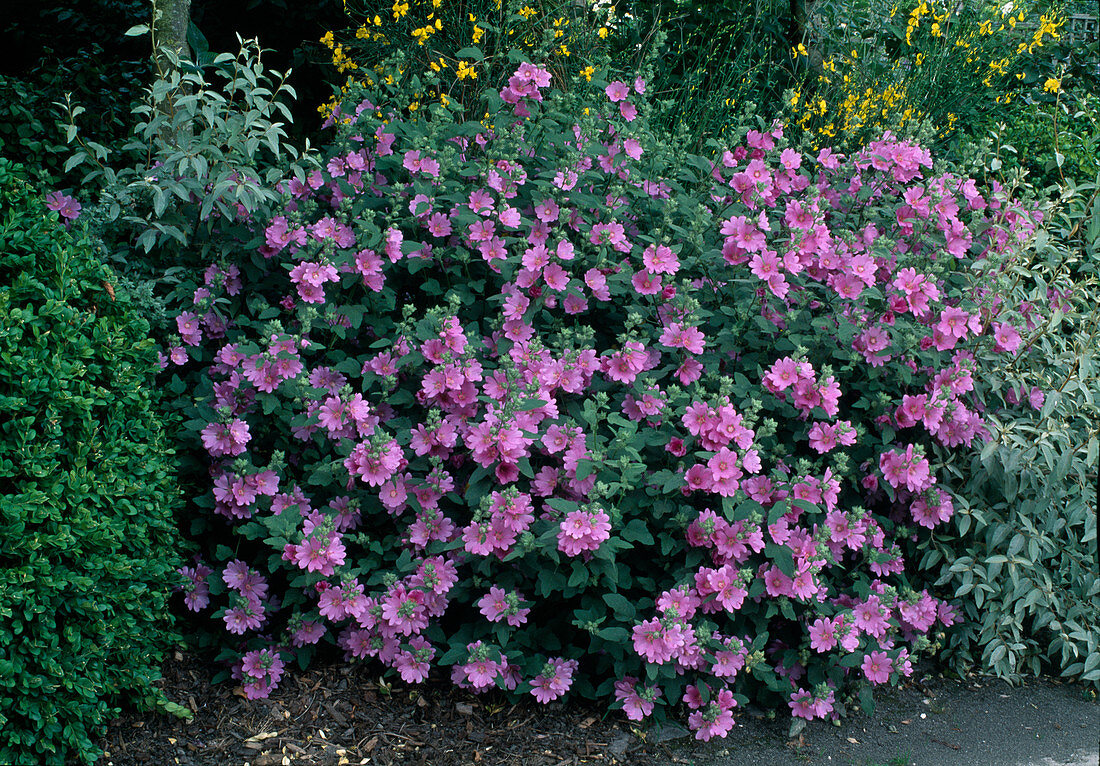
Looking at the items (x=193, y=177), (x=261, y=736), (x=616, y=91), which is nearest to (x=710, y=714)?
(x=261, y=736)

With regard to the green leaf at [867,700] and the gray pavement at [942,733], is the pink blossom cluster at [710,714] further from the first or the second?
the green leaf at [867,700]

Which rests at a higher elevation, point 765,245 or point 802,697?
point 765,245

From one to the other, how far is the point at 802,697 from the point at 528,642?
0.80 metres

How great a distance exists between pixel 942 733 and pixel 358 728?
5.66 feet

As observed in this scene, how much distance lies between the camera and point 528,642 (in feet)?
9.05

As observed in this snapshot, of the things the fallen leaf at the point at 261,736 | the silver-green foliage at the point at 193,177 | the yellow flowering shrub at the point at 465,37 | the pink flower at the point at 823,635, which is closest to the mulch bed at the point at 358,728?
the fallen leaf at the point at 261,736

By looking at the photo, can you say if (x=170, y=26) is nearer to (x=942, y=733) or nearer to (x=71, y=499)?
(x=71, y=499)

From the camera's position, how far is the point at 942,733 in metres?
2.92

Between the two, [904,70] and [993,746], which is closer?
[993,746]

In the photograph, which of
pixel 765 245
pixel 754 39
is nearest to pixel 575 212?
pixel 765 245

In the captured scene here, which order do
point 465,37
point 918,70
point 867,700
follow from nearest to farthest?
point 867,700 < point 465,37 < point 918,70

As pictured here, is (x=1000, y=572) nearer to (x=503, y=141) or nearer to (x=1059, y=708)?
(x=1059, y=708)

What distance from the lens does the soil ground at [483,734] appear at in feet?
8.68

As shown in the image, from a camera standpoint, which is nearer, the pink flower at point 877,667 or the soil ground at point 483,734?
the soil ground at point 483,734
